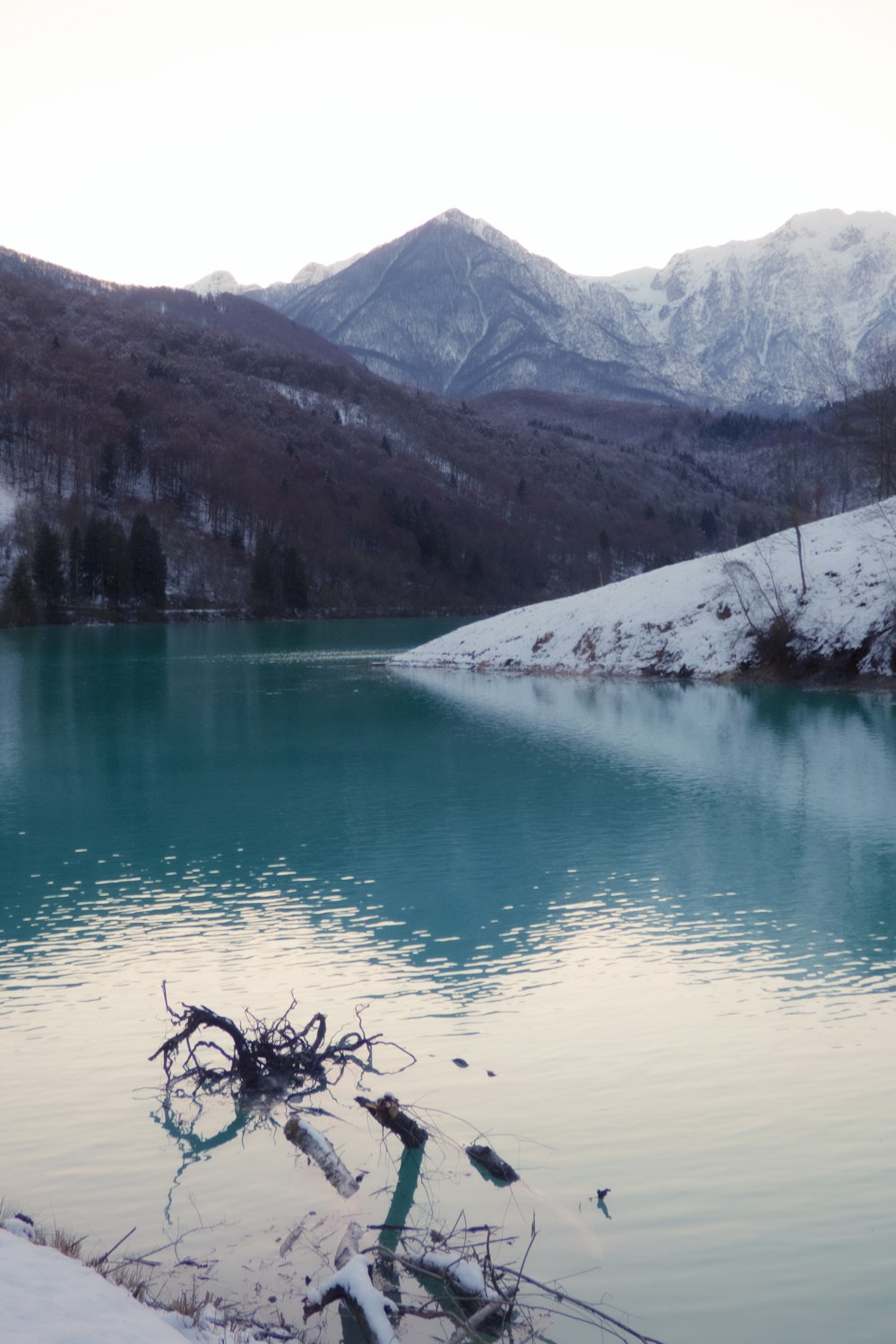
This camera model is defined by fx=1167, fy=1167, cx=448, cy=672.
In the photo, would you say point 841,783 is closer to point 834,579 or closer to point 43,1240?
point 43,1240

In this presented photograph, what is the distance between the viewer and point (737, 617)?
7244 centimetres

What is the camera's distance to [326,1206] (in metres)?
9.92

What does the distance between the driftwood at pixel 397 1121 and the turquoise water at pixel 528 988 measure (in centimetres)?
29

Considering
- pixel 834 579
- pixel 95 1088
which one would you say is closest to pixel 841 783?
pixel 95 1088

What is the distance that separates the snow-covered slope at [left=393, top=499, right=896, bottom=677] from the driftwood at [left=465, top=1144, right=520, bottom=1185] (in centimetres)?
5631

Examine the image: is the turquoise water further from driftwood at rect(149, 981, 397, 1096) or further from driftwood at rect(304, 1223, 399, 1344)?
driftwood at rect(304, 1223, 399, 1344)

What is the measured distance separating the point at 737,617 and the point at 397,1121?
6484 cm

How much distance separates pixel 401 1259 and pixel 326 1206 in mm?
2350

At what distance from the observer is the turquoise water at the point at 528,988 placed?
31.3 ft

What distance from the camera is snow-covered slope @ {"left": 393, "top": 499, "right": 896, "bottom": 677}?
6525cm

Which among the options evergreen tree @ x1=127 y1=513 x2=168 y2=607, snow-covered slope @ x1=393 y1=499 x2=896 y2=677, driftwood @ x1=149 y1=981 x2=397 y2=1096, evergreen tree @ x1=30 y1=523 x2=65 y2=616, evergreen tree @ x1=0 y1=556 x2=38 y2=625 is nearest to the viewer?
driftwood @ x1=149 y1=981 x2=397 y2=1096

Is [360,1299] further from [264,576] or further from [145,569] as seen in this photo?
[264,576]

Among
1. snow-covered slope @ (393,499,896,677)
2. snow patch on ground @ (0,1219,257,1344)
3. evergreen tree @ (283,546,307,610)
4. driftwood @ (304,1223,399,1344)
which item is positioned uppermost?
evergreen tree @ (283,546,307,610)

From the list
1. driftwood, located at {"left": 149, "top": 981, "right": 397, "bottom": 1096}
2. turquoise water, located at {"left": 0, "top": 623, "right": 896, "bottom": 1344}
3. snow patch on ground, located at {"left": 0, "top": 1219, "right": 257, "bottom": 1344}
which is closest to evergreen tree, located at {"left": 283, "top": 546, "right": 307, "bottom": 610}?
turquoise water, located at {"left": 0, "top": 623, "right": 896, "bottom": 1344}
